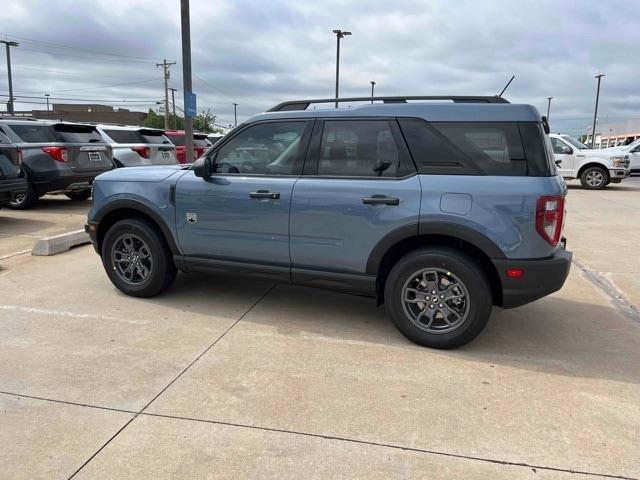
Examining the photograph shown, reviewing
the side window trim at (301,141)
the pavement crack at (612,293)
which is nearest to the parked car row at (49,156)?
the side window trim at (301,141)

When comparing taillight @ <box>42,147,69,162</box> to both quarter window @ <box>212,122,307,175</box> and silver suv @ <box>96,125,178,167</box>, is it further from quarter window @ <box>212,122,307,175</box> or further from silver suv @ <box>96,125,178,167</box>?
quarter window @ <box>212,122,307,175</box>

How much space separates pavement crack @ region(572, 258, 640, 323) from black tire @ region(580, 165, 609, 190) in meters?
12.3

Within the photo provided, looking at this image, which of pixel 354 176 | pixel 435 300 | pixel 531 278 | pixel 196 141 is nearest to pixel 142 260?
pixel 354 176

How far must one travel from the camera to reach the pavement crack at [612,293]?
16.2 ft

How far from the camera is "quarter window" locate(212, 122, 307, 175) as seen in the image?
4.37 metres

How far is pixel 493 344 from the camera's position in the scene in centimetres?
412

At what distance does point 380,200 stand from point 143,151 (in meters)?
10.0

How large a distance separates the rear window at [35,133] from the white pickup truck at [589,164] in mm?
14882

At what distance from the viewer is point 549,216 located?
142 inches

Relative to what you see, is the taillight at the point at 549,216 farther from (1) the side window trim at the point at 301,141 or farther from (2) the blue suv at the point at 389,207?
(1) the side window trim at the point at 301,141

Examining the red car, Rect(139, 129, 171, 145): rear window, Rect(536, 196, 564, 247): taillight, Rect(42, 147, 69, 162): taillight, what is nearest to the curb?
Rect(42, 147, 69, 162): taillight

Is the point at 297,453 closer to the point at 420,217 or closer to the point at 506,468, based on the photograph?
the point at 506,468

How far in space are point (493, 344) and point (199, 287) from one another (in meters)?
3.00

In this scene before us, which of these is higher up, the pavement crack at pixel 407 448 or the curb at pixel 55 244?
the curb at pixel 55 244
